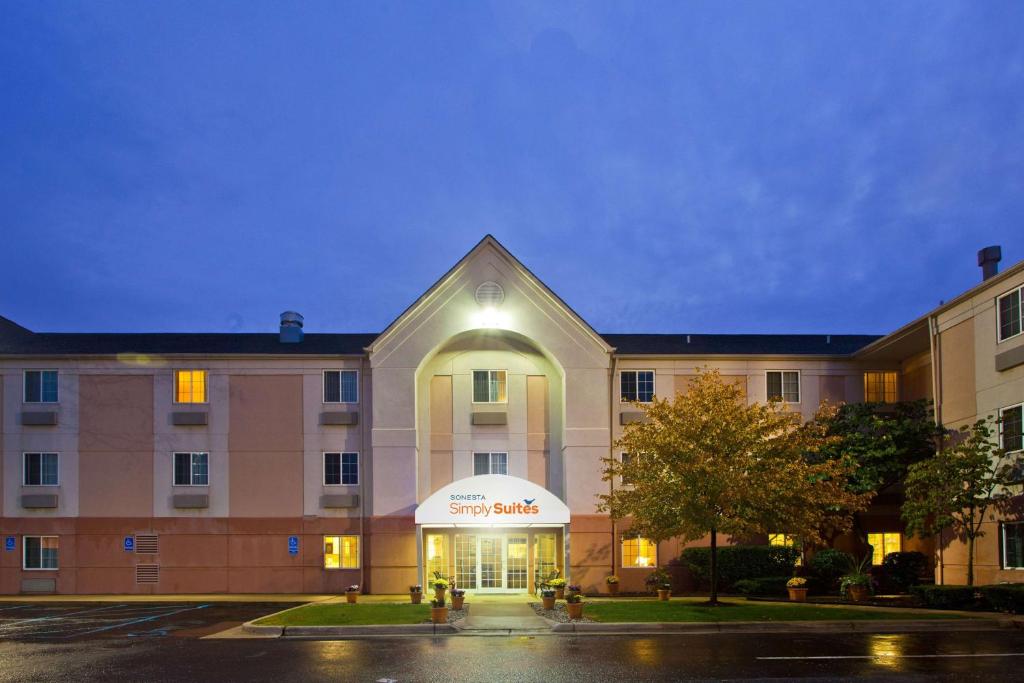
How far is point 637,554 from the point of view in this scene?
33.1m

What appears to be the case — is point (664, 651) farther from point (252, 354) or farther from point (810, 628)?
point (252, 354)

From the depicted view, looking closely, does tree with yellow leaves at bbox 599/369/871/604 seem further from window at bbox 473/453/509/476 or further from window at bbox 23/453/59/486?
window at bbox 23/453/59/486

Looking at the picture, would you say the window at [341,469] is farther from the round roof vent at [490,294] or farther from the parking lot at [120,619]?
the round roof vent at [490,294]

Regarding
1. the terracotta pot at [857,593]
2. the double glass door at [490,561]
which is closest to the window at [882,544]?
the terracotta pot at [857,593]

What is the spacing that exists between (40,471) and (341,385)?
12.2 meters

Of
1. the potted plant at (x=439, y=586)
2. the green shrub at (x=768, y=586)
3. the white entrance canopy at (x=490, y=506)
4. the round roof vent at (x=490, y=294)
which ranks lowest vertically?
the green shrub at (x=768, y=586)

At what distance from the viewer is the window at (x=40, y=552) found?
3344 centimetres

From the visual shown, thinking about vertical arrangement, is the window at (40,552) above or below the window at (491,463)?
below

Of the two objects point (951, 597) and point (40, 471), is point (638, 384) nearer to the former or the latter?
point (951, 597)

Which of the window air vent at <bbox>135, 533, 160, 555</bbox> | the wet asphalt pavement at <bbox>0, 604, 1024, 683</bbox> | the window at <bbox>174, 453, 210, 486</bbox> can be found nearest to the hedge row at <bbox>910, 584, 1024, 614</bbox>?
the wet asphalt pavement at <bbox>0, 604, 1024, 683</bbox>

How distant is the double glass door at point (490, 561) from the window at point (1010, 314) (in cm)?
1812

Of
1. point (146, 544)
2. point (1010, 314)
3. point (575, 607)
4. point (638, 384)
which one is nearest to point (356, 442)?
point (146, 544)

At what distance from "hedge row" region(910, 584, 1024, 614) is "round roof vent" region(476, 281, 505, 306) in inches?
691

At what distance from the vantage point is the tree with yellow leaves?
2491 centimetres
